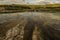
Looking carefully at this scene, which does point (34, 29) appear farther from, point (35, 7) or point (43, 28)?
point (35, 7)

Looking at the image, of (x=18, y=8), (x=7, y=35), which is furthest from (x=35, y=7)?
(x=7, y=35)

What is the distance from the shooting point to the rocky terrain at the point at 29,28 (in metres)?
0.81

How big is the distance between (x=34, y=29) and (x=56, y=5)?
1.20 feet

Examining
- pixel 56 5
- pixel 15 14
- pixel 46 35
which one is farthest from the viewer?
pixel 56 5

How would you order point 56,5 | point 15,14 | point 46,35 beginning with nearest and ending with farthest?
point 46,35 < point 15,14 < point 56,5

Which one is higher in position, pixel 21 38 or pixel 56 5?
pixel 56 5

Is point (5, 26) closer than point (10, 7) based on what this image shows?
Yes

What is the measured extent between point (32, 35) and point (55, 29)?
149 millimetres

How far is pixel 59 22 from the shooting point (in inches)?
34.1

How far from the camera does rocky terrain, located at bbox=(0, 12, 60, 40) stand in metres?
0.81

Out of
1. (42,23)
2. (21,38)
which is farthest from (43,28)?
(21,38)

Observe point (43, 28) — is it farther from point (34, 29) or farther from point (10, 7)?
point (10, 7)

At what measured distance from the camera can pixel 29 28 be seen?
32.9 inches

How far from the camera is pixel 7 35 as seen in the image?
0.82 meters
